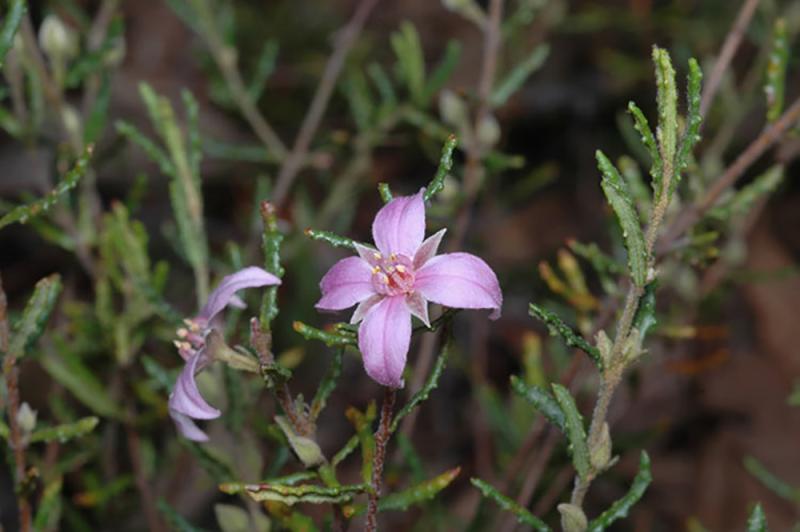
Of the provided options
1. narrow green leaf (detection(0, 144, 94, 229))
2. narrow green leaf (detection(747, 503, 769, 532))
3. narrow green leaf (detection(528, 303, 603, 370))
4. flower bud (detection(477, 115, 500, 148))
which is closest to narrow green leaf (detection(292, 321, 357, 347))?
narrow green leaf (detection(528, 303, 603, 370))

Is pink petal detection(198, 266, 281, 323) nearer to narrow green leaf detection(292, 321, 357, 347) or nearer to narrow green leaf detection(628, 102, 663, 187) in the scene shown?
narrow green leaf detection(292, 321, 357, 347)

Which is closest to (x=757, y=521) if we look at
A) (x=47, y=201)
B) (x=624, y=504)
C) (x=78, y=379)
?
(x=624, y=504)

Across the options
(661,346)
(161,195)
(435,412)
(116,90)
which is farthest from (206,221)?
(661,346)

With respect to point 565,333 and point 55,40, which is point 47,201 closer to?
point 565,333

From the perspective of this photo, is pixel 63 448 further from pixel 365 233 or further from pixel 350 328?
pixel 365 233

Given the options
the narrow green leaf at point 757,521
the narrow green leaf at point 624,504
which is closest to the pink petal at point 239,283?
the narrow green leaf at point 624,504

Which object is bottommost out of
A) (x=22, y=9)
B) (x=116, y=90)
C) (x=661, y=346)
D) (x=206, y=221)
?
(x=661, y=346)

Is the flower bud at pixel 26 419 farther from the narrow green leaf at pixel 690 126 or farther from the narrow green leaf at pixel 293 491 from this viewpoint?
the narrow green leaf at pixel 690 126
